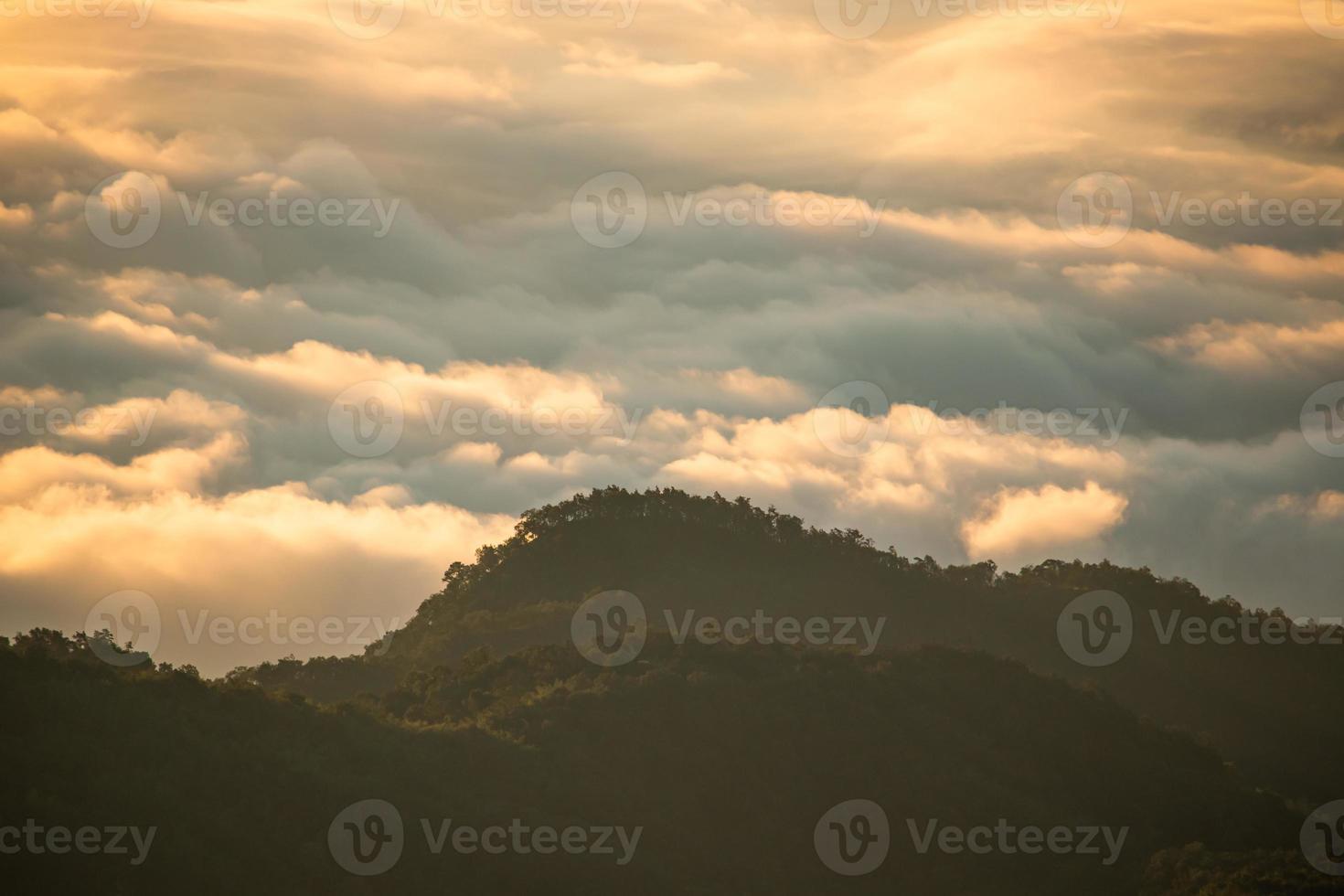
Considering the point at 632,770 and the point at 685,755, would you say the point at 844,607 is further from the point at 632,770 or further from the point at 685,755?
the point at 632,770

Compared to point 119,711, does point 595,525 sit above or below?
above

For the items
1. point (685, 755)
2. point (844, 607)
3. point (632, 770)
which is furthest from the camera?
point (844, 607)

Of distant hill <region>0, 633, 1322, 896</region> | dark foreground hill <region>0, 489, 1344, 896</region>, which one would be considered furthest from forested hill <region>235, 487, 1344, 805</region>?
distant hill <region>0, 633, 1322, 896</region>

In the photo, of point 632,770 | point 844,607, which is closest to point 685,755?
point 632,770

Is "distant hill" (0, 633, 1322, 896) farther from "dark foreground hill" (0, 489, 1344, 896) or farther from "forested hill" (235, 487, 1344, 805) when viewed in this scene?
"forested hill" (235, 487, 1344, 805)

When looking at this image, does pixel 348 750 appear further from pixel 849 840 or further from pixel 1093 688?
pixel 1093 688

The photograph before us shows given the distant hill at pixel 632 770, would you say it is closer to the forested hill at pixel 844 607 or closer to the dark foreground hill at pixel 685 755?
the dark foreground hill at pixel 685 755

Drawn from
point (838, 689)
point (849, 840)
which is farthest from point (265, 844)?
point (838, 689)

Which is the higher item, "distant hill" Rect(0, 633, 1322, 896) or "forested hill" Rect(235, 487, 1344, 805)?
"forested hill" Rect(235, 487, 1344, 805)
